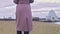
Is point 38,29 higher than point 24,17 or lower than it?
lower

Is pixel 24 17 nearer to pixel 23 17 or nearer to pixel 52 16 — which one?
pixel 23 17

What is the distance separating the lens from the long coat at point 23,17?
6.08ft

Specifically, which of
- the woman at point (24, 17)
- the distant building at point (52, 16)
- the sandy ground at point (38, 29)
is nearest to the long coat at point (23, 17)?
the woman at point (24, 17)

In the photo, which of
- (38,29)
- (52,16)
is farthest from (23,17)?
(52,16)

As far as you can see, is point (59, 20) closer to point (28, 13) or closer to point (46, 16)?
point (46, 16)

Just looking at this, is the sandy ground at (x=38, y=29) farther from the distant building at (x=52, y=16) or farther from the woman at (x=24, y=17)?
the woman at (x=24, y=17)

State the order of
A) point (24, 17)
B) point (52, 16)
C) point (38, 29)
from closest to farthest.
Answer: point (24, 17) → point (38, 29) → point (52, 16)

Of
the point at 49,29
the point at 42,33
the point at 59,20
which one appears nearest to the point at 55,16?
the point at 59,20

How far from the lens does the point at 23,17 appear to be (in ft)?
6.09

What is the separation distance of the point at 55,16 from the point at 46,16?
8.1 inches

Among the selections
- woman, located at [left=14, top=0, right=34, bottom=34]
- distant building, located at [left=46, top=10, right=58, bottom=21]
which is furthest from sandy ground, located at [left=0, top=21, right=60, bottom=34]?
woman, located at [left=14, top=0, right=34, bottom=34]

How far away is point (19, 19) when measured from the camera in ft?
6.15

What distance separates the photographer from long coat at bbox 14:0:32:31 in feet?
6.08

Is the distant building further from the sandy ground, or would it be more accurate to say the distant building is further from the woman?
the woman
